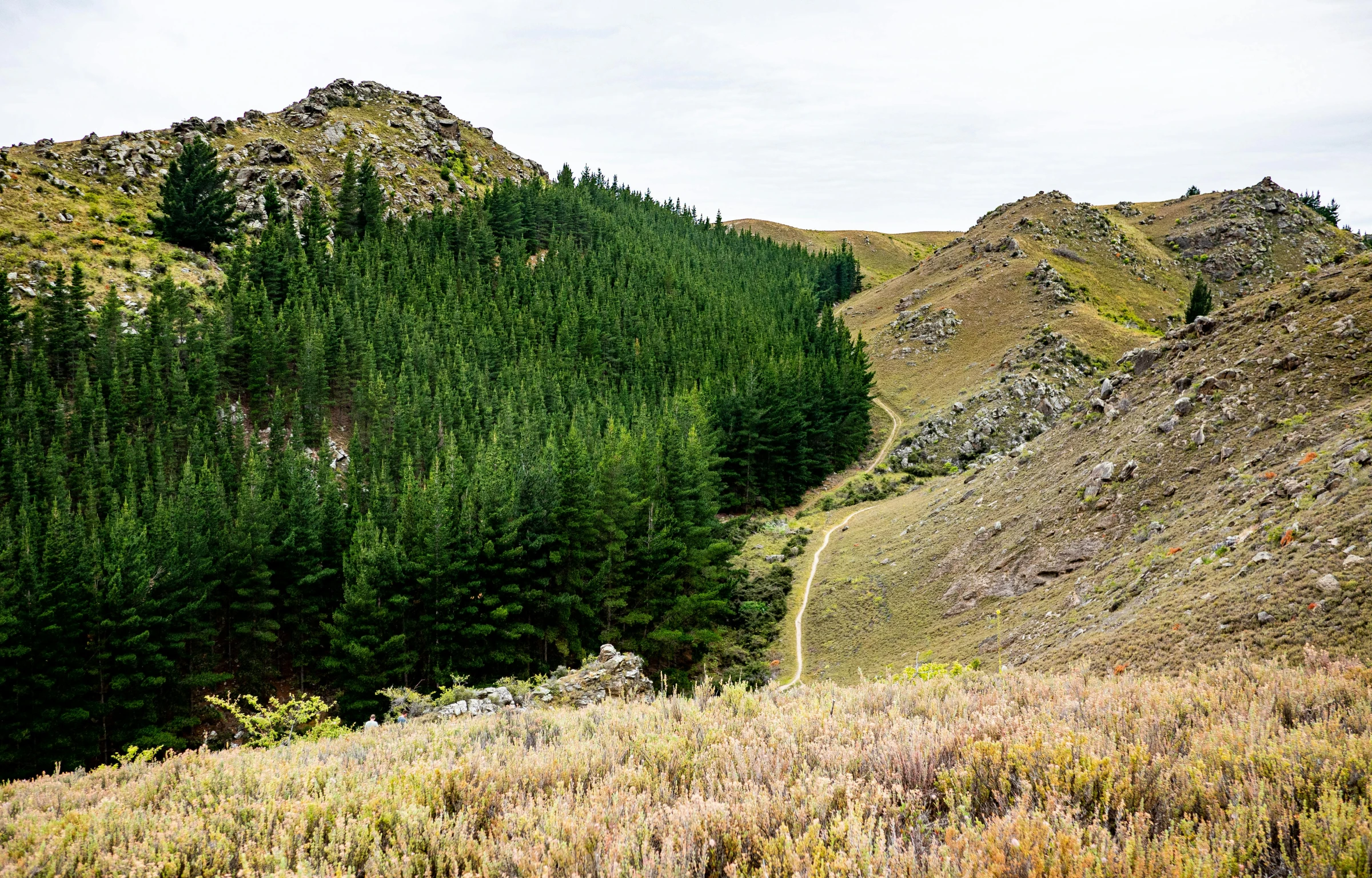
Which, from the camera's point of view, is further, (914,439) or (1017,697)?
(914,439)

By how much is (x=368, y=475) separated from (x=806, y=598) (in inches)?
1682

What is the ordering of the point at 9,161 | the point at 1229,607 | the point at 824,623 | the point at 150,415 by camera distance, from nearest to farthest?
1. the point at 1229,607
2. the point at 824,623
3. the point at 150,415
4. the point at 9,161

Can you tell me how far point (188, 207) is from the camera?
90.4m

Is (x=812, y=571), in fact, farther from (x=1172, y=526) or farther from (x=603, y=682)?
(x=1172, y=526)

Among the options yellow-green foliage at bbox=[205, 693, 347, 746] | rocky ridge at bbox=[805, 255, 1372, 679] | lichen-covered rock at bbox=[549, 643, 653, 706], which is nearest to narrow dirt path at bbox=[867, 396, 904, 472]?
rocky ridge at bbox=[805, 255, 1372, 679]

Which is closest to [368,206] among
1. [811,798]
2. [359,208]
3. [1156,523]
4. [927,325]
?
[359,208]

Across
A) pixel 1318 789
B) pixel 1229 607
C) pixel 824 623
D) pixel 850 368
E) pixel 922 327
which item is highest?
pixel 922 327

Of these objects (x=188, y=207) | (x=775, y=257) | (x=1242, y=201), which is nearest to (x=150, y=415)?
(x=188, y=207)

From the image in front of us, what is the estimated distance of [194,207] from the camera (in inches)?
3575

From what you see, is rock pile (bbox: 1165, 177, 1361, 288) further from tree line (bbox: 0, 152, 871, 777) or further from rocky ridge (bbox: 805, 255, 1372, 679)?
rocky ridge (bbox: 805, 255, 1372, 679)

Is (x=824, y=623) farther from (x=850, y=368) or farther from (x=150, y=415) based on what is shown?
(x=150, y=415)

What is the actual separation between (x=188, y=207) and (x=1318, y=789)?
11911cm

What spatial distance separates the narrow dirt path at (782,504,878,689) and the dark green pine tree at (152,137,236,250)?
316 feet

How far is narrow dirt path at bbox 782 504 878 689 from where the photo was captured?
33844mm
